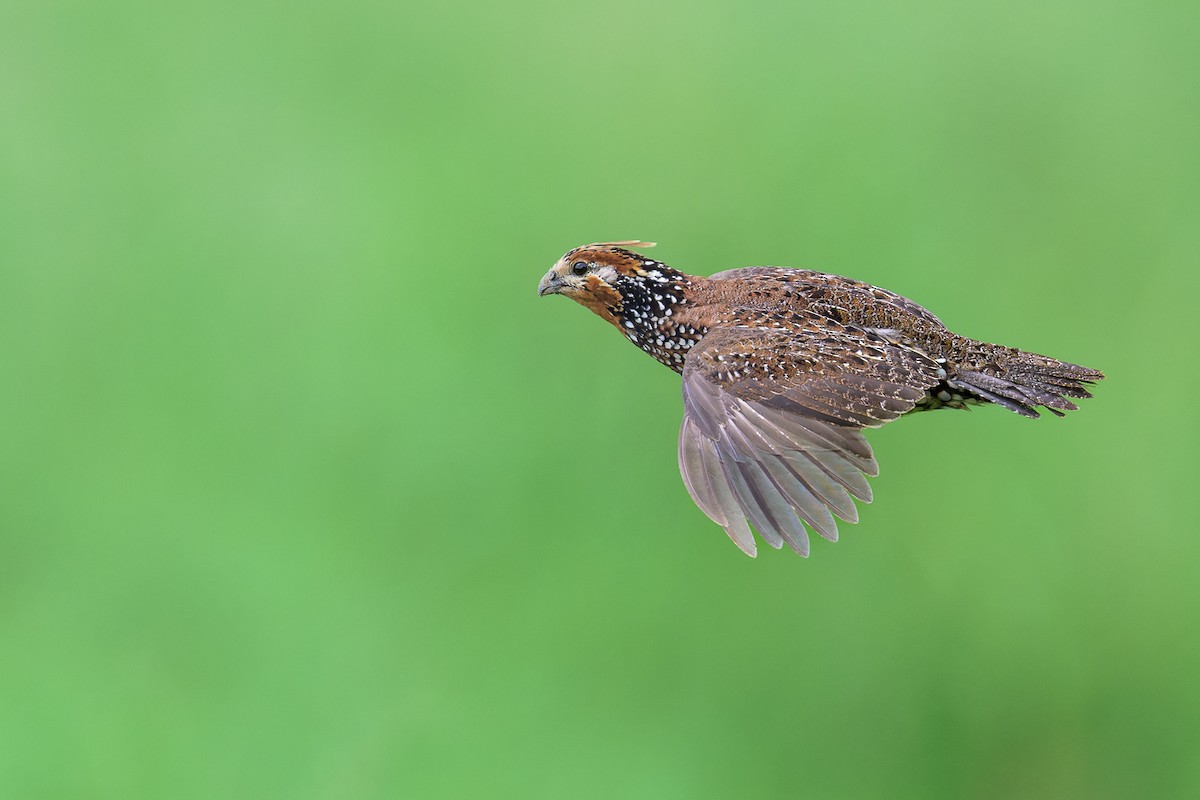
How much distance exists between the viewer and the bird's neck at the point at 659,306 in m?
3.42

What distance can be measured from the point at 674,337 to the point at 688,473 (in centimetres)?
58

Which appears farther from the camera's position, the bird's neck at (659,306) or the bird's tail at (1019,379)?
the bird's neck at (659,306)

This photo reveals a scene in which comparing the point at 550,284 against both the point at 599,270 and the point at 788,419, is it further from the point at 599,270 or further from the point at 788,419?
the point at 788,419

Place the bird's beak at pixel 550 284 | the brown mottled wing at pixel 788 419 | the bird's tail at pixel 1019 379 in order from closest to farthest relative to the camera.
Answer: the brown mottled wing at pixel 788 419 < the bird's tail at pixel 1019 379 < the bird's beak at pixel 550 284

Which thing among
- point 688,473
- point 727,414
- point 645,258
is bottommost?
point 688,473

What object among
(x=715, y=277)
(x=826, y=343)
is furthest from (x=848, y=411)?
(x=715, y=277)

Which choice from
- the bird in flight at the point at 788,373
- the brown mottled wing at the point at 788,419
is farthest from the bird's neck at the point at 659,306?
the brown mottled wing at the point at 788,419

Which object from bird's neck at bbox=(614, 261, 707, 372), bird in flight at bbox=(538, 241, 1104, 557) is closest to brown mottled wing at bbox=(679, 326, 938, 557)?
bird in flight at bbox=(538, 241, 1104, 557)

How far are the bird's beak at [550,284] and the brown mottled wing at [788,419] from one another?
0.44 m

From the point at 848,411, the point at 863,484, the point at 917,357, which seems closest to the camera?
the point at 863,484

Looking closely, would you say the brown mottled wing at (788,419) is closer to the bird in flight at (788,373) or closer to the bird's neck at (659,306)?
the bird in flight at (788,373)

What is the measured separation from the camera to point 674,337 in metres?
3.44

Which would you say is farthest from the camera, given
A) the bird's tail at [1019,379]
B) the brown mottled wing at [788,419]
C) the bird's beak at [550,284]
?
the bird's beak at [550,284]

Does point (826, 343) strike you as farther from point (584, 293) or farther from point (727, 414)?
point (584, 293)
